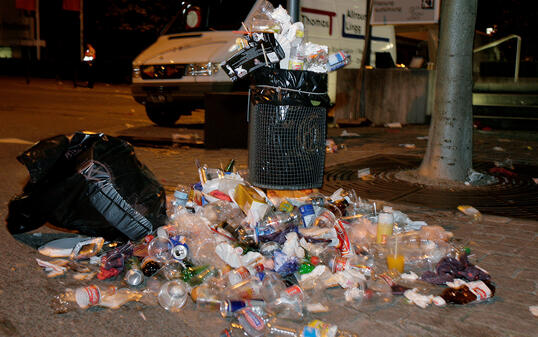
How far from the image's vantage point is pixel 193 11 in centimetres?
1030

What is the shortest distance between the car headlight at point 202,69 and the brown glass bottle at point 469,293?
670cm

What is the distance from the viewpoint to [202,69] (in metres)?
9.19

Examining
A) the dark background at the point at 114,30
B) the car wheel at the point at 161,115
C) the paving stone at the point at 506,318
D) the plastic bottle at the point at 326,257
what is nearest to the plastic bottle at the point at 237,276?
the plastic bottle at the point at 326,257

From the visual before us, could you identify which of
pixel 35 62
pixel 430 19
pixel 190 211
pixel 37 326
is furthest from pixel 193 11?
pixel 35 62

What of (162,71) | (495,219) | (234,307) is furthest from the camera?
(162,71)

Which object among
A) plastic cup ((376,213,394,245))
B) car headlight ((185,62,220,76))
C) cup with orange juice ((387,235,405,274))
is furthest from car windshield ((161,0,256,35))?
cup with orange juice ((387,235,405,274))

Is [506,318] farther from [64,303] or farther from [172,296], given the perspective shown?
[64,303]

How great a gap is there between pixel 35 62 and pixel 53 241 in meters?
31.7

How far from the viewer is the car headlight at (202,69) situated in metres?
9.10

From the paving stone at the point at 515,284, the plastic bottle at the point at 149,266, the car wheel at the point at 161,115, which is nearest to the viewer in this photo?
the paving stone at the point at 515,284

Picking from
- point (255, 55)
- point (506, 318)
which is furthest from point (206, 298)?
point (255, 55)

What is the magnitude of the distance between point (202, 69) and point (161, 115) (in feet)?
8.04

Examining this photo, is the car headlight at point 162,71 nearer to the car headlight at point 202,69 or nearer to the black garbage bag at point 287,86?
the car headlight at point 202,69

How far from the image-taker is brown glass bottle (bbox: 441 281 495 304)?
3100mm
